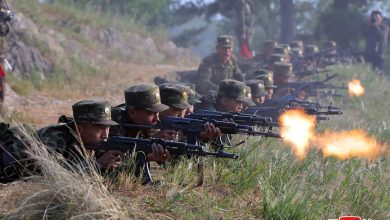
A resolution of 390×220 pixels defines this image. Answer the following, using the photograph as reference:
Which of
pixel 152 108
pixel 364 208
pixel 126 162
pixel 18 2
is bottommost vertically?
pixel 364 208

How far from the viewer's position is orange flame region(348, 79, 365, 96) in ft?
58.2

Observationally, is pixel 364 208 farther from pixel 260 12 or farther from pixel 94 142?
pixel 260 12

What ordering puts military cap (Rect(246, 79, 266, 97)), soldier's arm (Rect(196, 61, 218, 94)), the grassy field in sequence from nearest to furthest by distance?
the grassy field < military cap (Rect(246, 79, 266, 97)) < soldier's arm (Rect(196, 61, 218, 94))

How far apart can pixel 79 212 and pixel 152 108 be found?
2.06 m

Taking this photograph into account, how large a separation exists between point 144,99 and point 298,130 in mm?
3102

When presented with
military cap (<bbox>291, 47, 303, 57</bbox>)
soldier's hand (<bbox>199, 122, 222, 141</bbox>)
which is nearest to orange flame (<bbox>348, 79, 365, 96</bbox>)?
military cap (<bbox>291, 47, 303, 57</bbox>)

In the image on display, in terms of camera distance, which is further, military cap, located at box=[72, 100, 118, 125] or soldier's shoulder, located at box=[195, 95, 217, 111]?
soldier's shoulder, located at box=[195, 95, 217, 111]

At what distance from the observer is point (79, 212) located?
414cm

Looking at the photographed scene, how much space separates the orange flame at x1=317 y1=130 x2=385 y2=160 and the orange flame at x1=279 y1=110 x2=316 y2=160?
8.3 inches

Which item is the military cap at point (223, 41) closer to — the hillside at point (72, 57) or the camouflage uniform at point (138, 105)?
the hillside at point (72, 57)

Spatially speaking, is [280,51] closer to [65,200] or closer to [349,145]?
[349,145]

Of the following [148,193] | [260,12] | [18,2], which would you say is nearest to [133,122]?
[148,193]

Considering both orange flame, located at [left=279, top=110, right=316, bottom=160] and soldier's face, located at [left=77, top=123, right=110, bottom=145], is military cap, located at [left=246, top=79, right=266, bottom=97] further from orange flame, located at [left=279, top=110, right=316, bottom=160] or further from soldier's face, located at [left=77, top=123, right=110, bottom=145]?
soldier's face, located at [left=77, top=123, right=110, bottom=145]

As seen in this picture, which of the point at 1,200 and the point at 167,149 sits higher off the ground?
the point at 167,149
